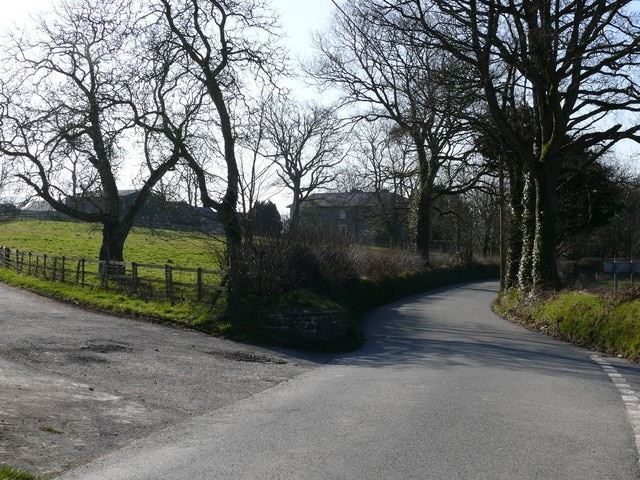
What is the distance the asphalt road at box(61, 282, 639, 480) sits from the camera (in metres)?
7.16

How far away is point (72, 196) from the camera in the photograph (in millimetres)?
32438

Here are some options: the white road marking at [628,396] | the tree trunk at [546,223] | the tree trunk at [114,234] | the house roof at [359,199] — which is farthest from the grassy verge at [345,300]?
the tree trunk at [114,234]

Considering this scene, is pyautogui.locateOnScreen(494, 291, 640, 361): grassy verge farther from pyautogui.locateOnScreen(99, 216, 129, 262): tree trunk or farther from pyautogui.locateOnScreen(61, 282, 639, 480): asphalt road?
pyautogui.locateOnScreen(99, 216, 129, 262): tree trunk

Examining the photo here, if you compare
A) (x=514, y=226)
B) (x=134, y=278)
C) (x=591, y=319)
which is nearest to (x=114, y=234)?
(x=134, y=278)

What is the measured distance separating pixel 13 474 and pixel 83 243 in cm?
4901

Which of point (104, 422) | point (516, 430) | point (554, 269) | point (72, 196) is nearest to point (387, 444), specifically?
point (516, 430)

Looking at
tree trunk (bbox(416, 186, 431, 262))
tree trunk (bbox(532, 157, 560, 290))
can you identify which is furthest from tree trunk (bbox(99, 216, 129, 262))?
tree trunk (bbox(416, 186, 431, 262))

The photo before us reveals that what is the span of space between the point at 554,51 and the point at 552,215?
635 cm

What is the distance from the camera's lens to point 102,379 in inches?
479

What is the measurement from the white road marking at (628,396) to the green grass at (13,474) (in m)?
5.96

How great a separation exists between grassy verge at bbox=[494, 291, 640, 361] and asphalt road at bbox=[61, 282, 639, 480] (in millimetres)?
1830

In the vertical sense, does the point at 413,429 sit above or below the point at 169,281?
below

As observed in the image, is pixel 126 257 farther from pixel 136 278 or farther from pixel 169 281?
pixel 169 281

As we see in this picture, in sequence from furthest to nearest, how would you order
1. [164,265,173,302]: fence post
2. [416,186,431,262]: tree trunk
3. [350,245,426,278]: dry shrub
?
[416,186,431,262]: tree trunk
[350,245,426,278]: dry shrub
[164,265,173,302]: fence post
